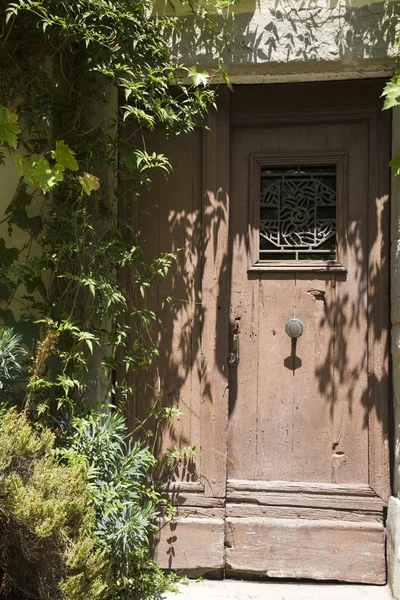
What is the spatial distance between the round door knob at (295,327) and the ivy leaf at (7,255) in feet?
4.61

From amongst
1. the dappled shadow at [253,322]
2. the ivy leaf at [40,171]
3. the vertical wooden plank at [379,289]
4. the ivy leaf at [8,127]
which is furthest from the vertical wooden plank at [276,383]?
the ivy leaf at [8,127]

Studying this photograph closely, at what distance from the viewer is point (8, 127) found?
2.84 meters

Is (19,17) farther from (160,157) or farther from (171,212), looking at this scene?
(171,212)

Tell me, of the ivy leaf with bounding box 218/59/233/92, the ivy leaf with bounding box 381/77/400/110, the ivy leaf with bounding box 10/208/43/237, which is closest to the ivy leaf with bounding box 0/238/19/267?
the ivy leaf with bounding box 10/208/43/237

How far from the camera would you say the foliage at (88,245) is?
258 centimetres

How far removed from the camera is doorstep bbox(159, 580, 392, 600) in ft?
9.32

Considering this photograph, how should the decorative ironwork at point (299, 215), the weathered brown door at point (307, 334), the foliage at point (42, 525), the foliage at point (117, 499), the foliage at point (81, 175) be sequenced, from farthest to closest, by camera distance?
1. the decorative ironwork at point (299, 215)
2. the weathered brown door at point (307, 334)
3. the foliage at point (81, 175)
4. the foliage at point (117, 499)
5. the foliage at point (42, 525)

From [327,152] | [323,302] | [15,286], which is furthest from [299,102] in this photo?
[15,286]

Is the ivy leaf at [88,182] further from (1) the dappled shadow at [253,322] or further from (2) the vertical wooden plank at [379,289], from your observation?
(2) the vertical wooden plank at [379,289]

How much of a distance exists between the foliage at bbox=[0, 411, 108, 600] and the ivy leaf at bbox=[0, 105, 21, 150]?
127 centimetres

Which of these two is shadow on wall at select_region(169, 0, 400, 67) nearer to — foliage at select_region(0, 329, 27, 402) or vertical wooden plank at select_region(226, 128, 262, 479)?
vertical wooden plank at select_region(226, 128, 262, 479)

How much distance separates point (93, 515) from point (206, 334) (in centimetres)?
106

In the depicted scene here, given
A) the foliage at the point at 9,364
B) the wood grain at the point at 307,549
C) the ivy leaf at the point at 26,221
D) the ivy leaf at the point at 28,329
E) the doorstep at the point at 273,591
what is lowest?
the doorstep at the point at 273,591

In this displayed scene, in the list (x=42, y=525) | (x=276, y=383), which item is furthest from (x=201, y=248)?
(x=42, y=525)
